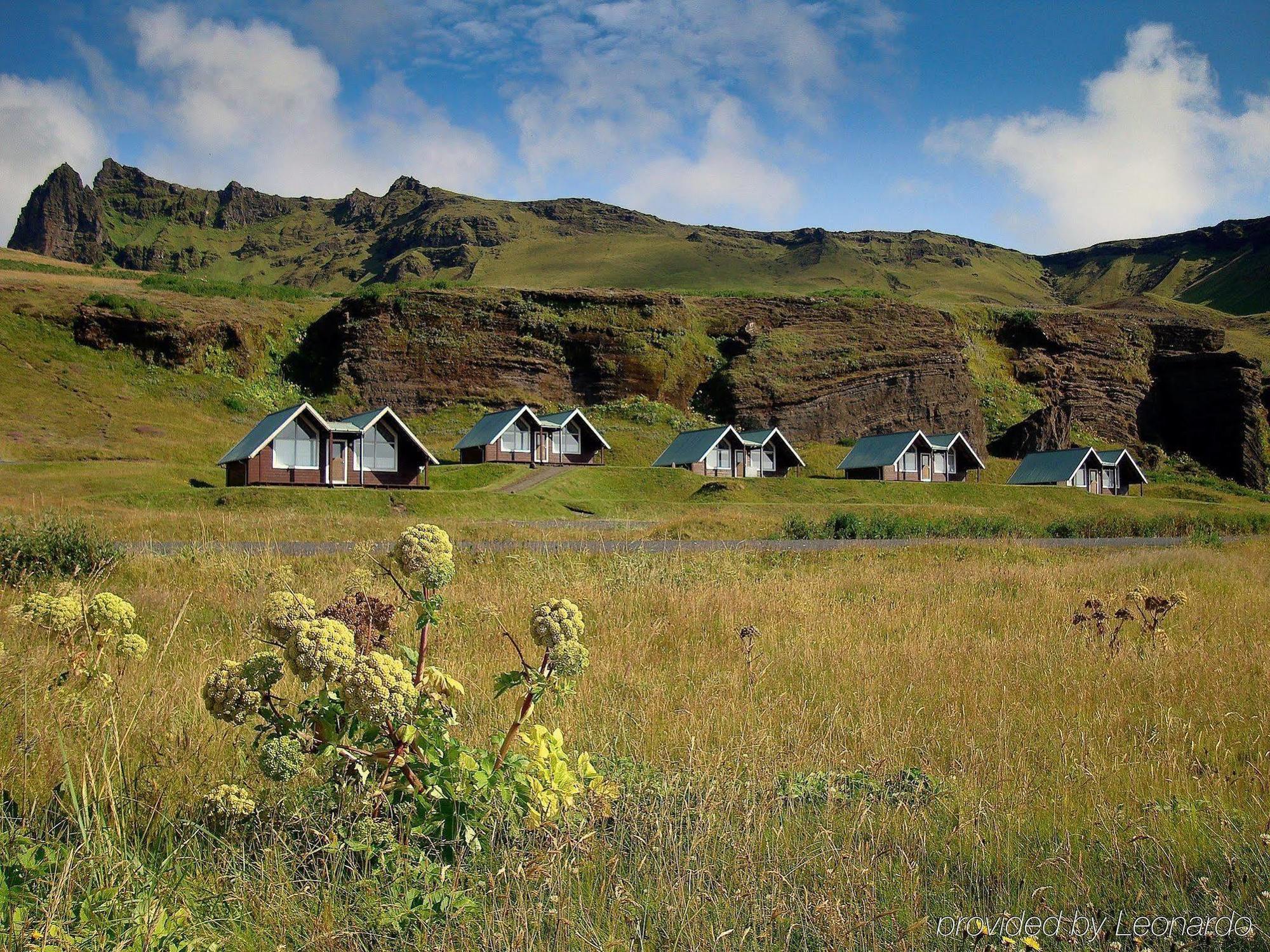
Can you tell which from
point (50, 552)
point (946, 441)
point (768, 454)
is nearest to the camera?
point (50, 552)

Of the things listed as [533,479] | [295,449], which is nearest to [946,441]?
[533,479]

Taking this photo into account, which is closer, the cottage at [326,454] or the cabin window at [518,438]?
the cottage at [326,454]

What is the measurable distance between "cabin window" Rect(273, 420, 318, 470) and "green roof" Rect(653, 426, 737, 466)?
2390 centimetres

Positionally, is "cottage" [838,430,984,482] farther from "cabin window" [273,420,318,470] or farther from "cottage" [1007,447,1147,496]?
"cabin window" [273,420,318,470]

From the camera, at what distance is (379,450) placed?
4422cm

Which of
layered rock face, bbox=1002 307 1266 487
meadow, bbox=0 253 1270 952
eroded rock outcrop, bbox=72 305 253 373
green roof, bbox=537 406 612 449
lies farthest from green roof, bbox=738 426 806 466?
meadow, bbox=0 253 1270 952

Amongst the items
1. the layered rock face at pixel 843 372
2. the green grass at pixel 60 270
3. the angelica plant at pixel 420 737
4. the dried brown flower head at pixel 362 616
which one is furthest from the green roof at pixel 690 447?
the green grass at pixel 60 270

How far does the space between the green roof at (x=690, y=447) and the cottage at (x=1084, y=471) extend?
23334 millimetres

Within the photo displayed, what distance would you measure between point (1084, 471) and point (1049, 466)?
7.54 feet

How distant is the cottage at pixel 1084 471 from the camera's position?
60.9 m

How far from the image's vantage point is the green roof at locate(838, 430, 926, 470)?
59.0m

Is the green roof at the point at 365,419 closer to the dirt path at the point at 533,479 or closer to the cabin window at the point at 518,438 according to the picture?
the dirt path at the point at 533,479

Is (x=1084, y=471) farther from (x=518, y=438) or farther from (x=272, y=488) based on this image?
(x=272, y=488)

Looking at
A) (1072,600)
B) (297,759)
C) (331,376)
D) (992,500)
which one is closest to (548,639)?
(297,759)
